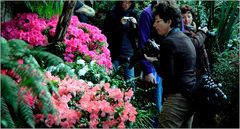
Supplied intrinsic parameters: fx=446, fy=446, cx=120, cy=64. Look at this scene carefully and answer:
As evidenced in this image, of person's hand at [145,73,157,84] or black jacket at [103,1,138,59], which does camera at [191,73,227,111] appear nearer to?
person's hand at [145,73,157,84]

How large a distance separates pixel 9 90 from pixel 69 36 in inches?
98.7

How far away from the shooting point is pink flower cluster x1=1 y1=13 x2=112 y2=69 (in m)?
5.31

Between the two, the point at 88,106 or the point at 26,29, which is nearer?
the point at 88,106

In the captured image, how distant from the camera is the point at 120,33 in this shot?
5.95m

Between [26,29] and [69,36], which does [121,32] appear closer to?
[69,36]

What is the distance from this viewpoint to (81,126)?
3.52 metres

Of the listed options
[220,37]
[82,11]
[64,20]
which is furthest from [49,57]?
[220,37]

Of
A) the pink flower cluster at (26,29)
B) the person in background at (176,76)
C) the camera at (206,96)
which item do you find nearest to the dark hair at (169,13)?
the person in background at (176,76)

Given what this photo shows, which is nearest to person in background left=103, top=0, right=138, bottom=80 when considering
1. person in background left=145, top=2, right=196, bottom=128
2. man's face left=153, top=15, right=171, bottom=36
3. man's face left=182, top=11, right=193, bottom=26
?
man's face left=182, top=11, right=193, bottom=26

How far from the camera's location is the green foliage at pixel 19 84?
3.12 meters

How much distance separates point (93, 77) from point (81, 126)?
115 centimetres

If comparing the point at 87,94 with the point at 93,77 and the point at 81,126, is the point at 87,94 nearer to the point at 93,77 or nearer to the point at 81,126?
the point at 81,126

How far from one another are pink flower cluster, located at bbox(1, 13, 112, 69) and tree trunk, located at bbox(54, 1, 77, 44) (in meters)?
0.16

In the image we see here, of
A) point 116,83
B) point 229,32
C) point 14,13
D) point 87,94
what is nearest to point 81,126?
point 87,94
